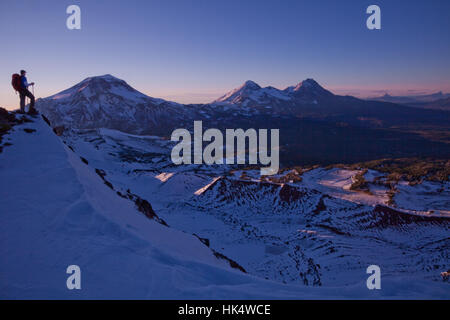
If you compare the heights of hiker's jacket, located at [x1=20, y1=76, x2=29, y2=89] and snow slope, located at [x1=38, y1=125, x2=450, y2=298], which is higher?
hiker's jacket, located at [x1=20, y1=76, x2=29, y2=89]

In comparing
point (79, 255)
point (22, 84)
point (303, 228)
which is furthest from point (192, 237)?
point (303, 228)

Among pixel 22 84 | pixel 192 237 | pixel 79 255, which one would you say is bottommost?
pixel 192 237

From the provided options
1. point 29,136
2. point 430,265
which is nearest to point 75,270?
point 29,136

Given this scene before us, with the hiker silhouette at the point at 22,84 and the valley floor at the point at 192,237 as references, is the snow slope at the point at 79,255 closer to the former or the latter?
the valley floor at the point at 192,237

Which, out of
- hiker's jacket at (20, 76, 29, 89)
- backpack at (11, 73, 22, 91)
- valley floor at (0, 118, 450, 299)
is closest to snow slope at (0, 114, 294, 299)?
valley floor at (0, 118, 450, 299)

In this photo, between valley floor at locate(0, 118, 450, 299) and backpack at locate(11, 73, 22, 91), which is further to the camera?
backpack at locate(11, 73, 22, 91)

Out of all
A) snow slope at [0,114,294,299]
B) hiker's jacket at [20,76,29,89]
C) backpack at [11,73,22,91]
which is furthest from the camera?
hiker's jacket at [20,76,29,89]

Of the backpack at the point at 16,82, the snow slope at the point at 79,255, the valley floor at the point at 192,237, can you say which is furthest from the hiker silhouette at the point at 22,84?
the snow slope at the point at 79,255

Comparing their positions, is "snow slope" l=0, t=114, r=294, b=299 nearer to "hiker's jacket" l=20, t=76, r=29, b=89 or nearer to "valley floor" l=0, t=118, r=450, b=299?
"valley floor" l=0, t=118, r=450, b=299

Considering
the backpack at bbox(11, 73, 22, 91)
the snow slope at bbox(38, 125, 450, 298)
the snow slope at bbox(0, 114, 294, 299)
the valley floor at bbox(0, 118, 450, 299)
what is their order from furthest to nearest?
the snow slope at bbox(38, 125, 450, 298) → the backpack at bbox(11, 73, 22, 91) → the valley floor at bbox(0, 118, 450, 299) → the snow slope at bbox(0, 114, 294, 299)

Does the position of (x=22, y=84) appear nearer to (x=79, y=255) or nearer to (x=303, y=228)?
(x=79, y=255)
